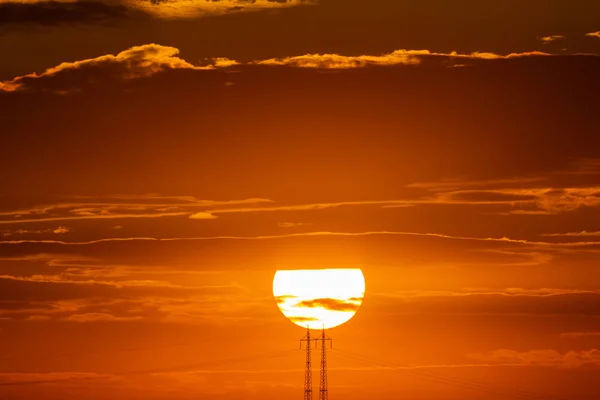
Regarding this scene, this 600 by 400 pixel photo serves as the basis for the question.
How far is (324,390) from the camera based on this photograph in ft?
176

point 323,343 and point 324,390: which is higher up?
point 323,343

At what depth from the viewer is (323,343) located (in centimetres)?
6062

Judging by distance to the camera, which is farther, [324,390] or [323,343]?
[323,343]

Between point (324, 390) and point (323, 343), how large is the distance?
8.25m
